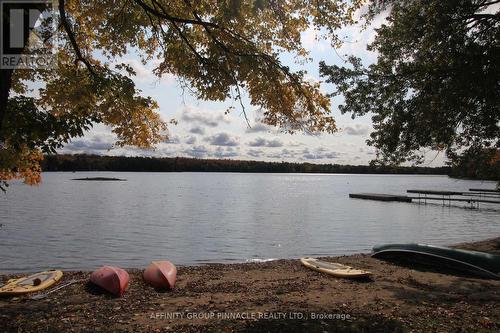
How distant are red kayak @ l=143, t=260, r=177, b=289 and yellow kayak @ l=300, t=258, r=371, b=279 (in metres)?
4.72

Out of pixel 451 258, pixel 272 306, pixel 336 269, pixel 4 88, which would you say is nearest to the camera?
pixel 4 88

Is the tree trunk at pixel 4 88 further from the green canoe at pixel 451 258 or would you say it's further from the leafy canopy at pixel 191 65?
the green canoe at pixel 451 258

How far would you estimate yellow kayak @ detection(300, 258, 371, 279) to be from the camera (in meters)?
11.4

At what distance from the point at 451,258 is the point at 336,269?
155 inches

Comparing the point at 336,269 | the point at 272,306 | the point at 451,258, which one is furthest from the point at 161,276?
the point at 451,258

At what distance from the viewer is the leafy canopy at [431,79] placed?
10562 mm

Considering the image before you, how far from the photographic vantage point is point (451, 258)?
13.0 m

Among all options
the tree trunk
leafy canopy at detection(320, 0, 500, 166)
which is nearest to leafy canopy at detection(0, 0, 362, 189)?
the tree trunk

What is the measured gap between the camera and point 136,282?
11102 millimetres

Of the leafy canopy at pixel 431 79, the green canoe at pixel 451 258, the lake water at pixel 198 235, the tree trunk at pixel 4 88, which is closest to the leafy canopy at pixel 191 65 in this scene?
the tree trunk at pixel 4 88

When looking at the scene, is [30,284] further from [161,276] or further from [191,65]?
[191,65]

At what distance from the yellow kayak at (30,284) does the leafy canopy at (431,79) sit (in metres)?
10.8

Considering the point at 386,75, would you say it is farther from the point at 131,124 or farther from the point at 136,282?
the point at 136,282

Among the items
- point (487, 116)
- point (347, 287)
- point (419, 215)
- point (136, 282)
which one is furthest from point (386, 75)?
point (419, 215)
